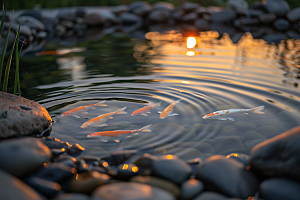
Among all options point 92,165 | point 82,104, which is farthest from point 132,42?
point 92,165

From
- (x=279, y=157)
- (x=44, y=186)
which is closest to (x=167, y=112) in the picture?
(x=279, y=157)

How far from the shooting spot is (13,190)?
1.72 m

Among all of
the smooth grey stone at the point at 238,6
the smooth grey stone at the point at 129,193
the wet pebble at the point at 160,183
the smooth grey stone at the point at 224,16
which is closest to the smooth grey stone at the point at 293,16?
the smooth grey stone at the point at 238,6

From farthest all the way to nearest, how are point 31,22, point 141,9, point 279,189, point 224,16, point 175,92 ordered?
point 141,9
point 224,16
point 31,22
point 175,92
point 279,189

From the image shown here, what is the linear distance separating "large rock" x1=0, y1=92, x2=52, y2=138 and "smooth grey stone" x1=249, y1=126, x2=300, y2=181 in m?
2.34

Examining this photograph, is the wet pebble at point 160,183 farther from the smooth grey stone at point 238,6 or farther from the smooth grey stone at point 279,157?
the smooth grey stone at point 238,6

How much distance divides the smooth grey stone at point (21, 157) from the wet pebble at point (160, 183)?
85cm

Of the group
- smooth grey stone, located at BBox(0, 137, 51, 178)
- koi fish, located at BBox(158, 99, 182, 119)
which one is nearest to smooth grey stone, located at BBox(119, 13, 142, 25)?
koi fish, located at BBox(158, 99, 182, 119)

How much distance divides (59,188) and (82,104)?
197cm

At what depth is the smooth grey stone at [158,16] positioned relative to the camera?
15.8 m

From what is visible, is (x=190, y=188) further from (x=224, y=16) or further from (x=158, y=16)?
(x=158, y=16)

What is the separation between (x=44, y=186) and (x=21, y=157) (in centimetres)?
33

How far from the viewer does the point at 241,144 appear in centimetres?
289

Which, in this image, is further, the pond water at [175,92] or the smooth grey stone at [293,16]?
the smooth grey stone at [293,16]
